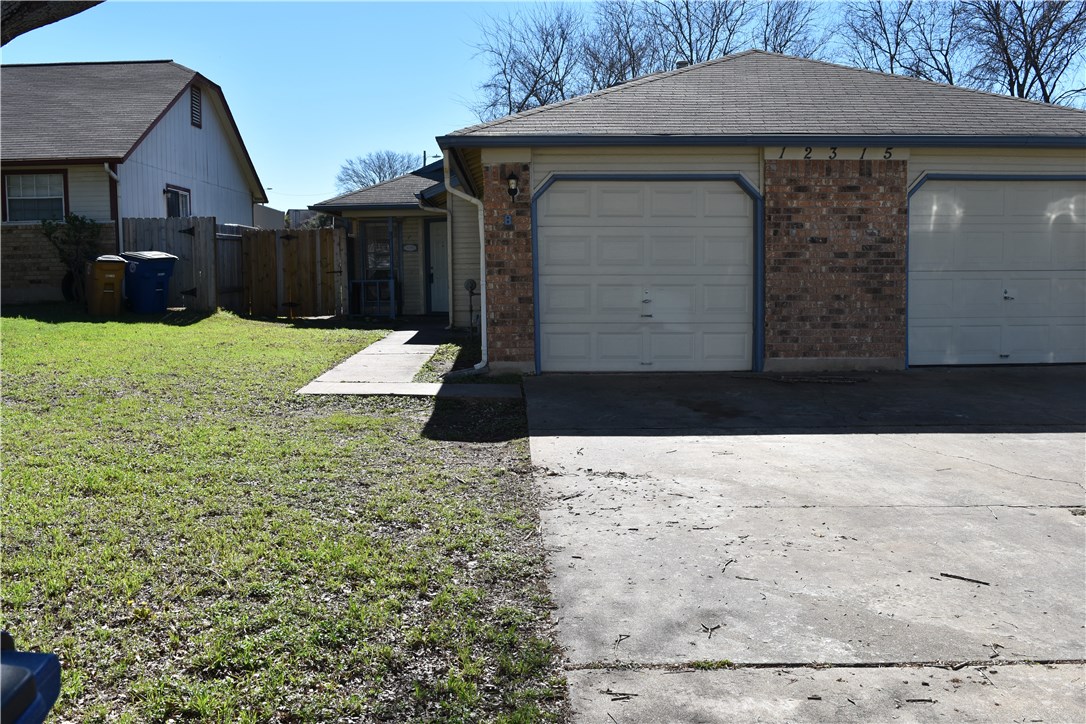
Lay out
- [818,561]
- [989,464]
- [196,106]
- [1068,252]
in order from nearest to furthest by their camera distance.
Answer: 1. [818,561]
2. [989,464]
3. [1068,252]
4. [196,106]

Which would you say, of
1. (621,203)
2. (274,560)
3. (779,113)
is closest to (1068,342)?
(779,113)

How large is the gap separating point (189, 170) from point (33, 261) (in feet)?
18.6

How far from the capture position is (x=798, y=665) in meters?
3.54

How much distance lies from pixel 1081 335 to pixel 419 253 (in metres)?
14.5

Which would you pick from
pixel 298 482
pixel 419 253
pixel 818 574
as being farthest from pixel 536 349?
pixel 419 253

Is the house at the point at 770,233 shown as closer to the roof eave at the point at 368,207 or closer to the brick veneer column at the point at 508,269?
the brick veneer column at the point at 508,269

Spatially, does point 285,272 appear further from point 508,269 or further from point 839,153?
point 839,153

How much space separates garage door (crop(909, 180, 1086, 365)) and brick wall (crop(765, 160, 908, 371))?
0.43 metres

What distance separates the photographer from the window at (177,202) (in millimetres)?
22264

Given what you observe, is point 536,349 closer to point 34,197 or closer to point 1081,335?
point 1081,335

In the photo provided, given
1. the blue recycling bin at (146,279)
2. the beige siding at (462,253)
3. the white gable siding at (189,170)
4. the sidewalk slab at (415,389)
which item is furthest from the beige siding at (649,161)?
the white gable siding at (189,170)

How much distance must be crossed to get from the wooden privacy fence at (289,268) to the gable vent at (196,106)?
192 inches

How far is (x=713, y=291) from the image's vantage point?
11.4 meters

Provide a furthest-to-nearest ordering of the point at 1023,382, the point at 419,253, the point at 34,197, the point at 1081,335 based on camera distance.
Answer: the point at 419,253, the point at 34,197, the point at 1081,335, the point at 1023,382
